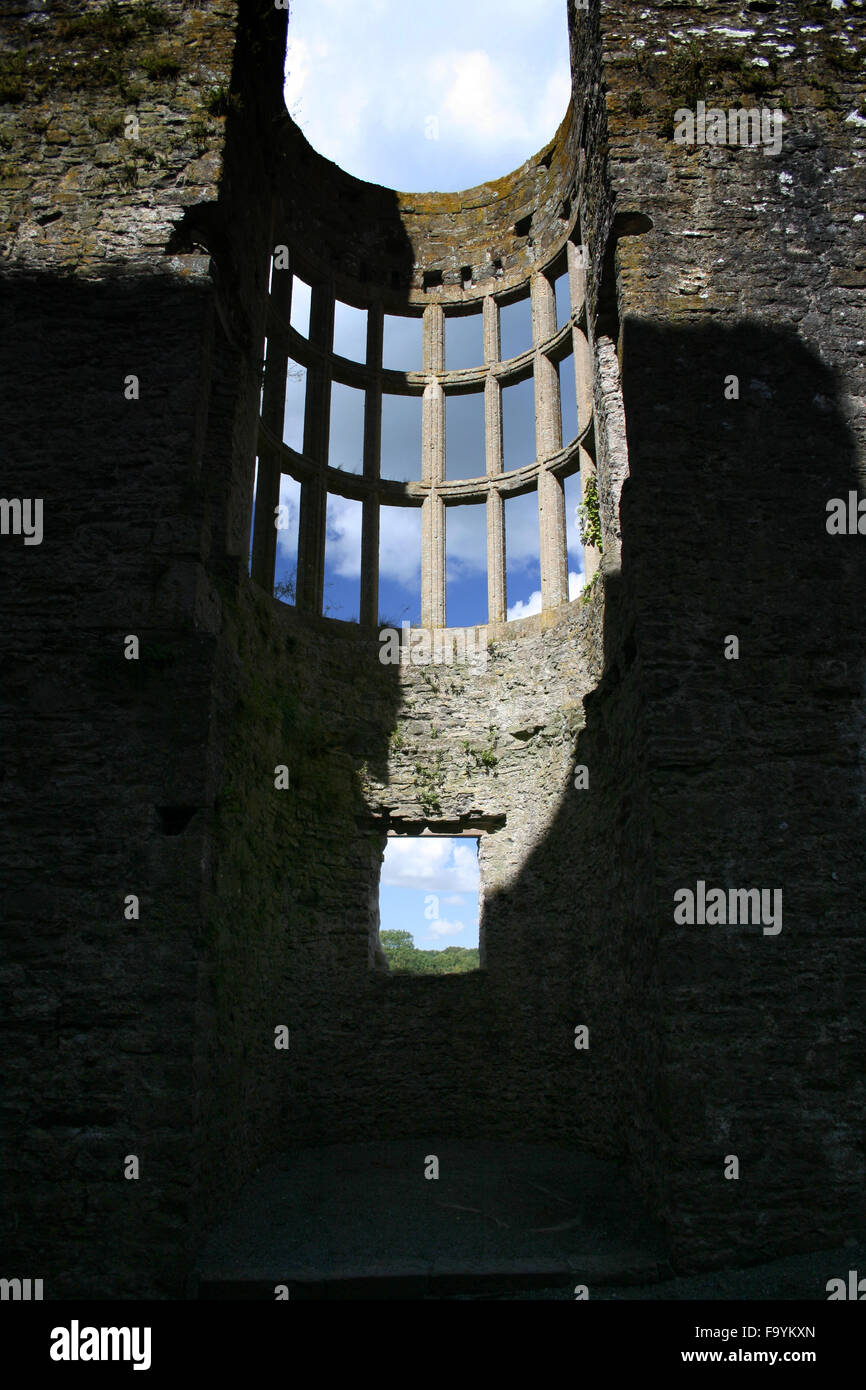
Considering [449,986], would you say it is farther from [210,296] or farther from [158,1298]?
[210,296]

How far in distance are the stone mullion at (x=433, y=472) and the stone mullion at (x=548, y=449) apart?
1.22 metres

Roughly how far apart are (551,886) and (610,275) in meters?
5.39

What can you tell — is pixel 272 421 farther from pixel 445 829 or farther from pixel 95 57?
pixel 445 829

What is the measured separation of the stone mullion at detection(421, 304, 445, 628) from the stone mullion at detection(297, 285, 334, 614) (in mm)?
1234

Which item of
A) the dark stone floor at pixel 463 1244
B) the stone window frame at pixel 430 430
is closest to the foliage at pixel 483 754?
the stone window frame at pixel 430 430

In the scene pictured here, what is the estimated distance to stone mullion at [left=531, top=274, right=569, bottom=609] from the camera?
9.92m

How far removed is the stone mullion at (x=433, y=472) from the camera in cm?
1030

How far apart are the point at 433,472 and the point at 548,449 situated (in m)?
1.45

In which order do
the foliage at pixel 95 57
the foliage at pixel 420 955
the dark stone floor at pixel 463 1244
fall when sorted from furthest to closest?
1. the foliage at pixel 420 955
2. the foliage at pixel 95 57
3. the dark stone floor at pixel 463 1244

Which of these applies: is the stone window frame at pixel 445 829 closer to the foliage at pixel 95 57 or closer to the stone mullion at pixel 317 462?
the stone mullion at pixel 317 462

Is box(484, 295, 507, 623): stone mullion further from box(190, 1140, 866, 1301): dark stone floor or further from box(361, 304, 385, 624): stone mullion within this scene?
box(190, 1140, 866, 1301): dark stone floor

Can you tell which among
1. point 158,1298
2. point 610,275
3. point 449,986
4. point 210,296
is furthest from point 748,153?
point 158,1298

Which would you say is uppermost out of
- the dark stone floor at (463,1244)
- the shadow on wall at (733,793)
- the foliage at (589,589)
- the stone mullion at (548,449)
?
the stone mullion at (548,449)

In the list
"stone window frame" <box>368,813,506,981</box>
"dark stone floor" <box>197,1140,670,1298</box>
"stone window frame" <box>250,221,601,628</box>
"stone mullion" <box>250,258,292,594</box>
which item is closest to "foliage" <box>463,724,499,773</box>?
"stone window frame" <box>368,813,506,981</box>
